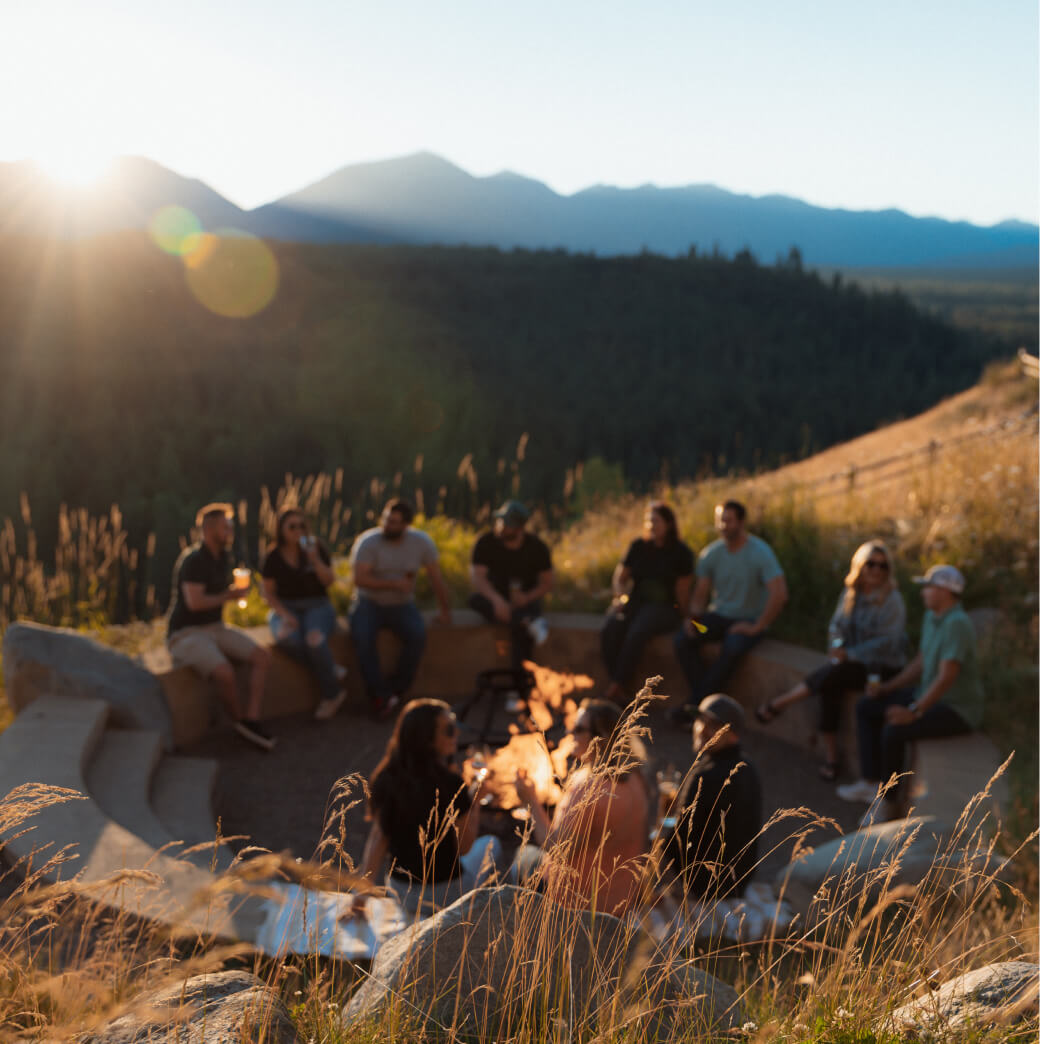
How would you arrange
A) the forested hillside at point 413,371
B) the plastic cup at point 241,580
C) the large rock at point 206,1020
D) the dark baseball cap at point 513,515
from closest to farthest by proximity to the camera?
the large rock at point 206,1020, the plastic cup at point 241,580, the dark baseball cap at point 513,515, the forested hillside at point 413,371

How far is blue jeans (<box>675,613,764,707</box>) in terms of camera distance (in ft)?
19.7

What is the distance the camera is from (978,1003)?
2029 mm

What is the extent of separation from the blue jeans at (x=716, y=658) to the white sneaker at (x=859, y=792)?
3.53 feet

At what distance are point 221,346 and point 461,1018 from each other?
8030cm

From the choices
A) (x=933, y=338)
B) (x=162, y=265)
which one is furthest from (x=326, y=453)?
(x=933, y=338)

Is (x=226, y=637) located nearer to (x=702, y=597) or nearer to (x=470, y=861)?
(x=470, y=861)

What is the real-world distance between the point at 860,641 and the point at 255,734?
3.64 metres

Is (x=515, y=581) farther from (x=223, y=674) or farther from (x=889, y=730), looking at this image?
(x=889, y=730)

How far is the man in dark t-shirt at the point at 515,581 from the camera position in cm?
646

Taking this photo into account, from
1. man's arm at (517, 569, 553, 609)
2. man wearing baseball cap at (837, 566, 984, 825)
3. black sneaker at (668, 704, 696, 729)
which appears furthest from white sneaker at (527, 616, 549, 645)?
man wearing baseball cap at (837, 566, 984, 825)

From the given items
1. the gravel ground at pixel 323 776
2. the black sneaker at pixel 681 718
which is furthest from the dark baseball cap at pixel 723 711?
the black sneaker at pixel 681 718

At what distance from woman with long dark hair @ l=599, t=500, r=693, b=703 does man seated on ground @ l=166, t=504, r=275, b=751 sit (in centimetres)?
229

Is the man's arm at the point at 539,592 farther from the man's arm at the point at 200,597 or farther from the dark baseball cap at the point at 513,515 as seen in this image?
the man's arm at the point at 200,597

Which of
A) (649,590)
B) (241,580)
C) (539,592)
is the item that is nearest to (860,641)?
(649,590)
